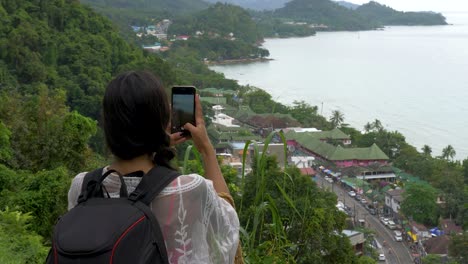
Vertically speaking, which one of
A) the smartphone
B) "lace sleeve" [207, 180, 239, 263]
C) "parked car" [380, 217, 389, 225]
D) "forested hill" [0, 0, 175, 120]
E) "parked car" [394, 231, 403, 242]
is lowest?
"parked car" [380, 217, 389, 225]

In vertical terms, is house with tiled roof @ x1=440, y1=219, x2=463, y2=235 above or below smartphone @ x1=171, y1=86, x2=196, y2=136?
below

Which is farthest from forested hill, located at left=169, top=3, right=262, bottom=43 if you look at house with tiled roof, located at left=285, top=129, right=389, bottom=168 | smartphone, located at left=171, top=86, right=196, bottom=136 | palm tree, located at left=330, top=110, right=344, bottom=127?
smartphone, located at left=171, top=86, right=196, bottom=136

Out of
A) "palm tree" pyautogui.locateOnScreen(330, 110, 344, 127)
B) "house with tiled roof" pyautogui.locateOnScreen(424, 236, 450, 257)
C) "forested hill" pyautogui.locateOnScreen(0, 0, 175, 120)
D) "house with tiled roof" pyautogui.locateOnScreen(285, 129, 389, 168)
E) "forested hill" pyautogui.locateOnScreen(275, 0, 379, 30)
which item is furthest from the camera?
→ "forested hill" pyautogui.locateOnScreen(275, 0, 379, 30)

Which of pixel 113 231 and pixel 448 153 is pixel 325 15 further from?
pixel 113 231

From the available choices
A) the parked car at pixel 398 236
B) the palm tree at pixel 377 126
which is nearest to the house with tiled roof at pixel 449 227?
the parked car at pixel 398 236

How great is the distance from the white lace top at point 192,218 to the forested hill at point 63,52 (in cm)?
958

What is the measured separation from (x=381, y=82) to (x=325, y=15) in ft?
106

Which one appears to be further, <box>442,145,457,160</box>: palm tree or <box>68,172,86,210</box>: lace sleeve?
<box>442,145,457,160</box>: palm tree

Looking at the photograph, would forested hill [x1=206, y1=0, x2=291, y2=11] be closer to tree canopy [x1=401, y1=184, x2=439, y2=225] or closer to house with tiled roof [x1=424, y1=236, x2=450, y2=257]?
tree canopy [x1=401, y1=184, x2=439, y2=225]

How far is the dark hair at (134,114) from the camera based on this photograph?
689mm

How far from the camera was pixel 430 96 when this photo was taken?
20.5 m

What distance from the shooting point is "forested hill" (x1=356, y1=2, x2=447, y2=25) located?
61.5m

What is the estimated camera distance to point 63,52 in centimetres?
1299

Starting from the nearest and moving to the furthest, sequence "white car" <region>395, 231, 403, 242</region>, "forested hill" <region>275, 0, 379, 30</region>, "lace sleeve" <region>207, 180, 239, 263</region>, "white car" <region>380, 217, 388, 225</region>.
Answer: "lace sleeve" <region>207, 180, 239, 263</region> < "white car" <region>395, 231, 403, 242</region> < "white car" <region>380, 217, 388, 225</region> < "forested hill" <region>275, 0, 379, 30</region>
